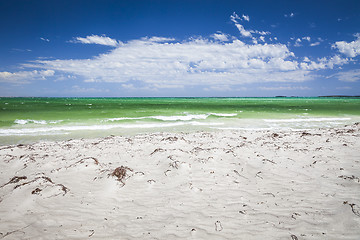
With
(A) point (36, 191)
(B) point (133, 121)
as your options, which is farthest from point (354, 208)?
(B) point (133, 121)

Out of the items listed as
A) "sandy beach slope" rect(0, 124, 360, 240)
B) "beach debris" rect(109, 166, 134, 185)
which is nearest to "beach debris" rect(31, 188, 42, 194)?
"sandy beach slope" rect(0, 124, 360, 240)

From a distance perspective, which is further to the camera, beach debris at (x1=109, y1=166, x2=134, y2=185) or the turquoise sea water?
the turquoise sea water

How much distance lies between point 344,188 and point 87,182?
6.79 metres

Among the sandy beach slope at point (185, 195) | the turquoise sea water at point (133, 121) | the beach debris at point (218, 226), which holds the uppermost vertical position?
the turquoise sea water at point (133, 121)

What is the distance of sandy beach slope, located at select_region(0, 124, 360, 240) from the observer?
11.8 ft

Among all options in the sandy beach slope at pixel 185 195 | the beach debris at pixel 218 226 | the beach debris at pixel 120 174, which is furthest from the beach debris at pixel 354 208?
the beach debris at pixel 120 174

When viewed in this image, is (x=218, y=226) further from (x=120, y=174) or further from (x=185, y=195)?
(x=120, y=174)

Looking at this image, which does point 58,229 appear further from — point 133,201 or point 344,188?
point 344,188

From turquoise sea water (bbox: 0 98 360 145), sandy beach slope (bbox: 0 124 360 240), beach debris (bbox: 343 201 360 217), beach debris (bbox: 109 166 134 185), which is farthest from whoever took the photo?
turquoise sea water (bbox: 0 98 360 145)

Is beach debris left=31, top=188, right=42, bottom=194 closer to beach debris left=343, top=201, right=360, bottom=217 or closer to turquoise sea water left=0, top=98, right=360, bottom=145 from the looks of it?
beach debris left=343, top=201, right=360, bottom=217

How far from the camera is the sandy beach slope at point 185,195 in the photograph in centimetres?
360

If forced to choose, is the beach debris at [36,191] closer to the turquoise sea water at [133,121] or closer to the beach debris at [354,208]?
the beach debris at [354,208]

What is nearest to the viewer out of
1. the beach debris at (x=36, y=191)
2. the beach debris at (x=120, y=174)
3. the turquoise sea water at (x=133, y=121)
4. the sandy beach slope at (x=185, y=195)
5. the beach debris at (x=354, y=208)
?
the sandy beach slope at (x=185, y=195)

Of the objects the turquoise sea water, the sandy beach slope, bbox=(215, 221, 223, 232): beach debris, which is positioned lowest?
bbox=(215, 221, 223, 232): beach debris
